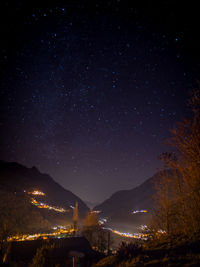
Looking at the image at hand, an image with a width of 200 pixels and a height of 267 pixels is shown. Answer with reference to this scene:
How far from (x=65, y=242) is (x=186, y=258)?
24346 mm

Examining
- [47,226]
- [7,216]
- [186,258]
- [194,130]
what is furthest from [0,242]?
[47,226]

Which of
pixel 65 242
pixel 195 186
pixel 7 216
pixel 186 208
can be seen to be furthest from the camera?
pixel 7 216

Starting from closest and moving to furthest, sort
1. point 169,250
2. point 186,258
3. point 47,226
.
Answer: point 186,258 → point 169,250 → point 47,226

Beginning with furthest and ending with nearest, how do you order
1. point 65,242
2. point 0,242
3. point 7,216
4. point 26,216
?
point 26,216, point 7,216, point 65,242, point 0,242

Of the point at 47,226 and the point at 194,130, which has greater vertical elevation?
the point at 194,130

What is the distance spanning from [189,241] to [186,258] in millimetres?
2023

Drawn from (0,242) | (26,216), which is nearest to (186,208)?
(0,242)

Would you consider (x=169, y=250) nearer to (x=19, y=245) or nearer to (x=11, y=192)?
(x=19, y=245)

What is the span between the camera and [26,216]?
37375 mm

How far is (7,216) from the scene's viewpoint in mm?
32625

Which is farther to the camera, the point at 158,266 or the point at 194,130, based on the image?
the point at 194,130

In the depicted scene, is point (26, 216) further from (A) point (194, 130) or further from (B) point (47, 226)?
(A) point (194, 130)

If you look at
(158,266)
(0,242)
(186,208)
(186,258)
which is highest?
(186,208)

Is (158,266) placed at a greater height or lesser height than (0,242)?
greater
